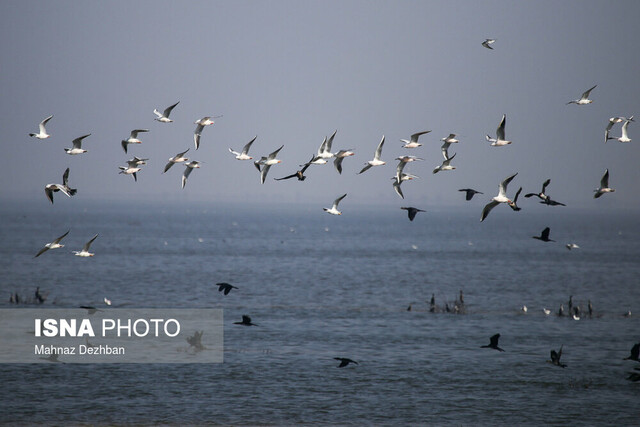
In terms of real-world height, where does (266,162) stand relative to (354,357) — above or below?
above

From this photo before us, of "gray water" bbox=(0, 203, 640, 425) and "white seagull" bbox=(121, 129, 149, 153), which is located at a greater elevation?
"white seagull" bbox=(121, 129, 149, 153)

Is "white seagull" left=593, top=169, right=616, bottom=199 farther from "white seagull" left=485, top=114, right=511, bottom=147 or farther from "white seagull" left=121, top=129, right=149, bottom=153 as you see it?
"white seagull" left=121, top=129, right=149, bottom=153

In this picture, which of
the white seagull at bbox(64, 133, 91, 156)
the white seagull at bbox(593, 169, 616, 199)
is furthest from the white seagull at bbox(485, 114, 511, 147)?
the white seagull at bbox(64, 133, 91, 156)

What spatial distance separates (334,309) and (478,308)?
14.9m

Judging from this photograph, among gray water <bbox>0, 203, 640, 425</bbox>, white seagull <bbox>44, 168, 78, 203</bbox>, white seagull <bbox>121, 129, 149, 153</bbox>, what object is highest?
white seagull <bbox>121, 129, 149, 153</bbox>

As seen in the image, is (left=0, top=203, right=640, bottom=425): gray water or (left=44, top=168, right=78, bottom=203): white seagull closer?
(left=44, top=168, right=78, bottom=203): white seagull

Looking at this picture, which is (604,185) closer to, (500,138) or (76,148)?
(500,138)

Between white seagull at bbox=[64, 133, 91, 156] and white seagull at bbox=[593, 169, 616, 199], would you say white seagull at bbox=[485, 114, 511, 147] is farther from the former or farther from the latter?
white seagull at bbox=[64, 133, 91, 156]

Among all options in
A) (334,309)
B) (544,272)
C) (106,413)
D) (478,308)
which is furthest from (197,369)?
(544,272)

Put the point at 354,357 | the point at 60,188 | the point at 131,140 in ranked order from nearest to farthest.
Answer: the point at 60,188
the point at 131,140
the point at 354,357

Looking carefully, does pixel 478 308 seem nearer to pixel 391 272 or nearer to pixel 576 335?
pixel 576 335

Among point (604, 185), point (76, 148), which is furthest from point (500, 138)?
point (76, 148)

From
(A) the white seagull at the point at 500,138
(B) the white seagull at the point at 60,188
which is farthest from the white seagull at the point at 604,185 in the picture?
(B) the white seagull at the point at 60,188

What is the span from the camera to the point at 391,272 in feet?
403
